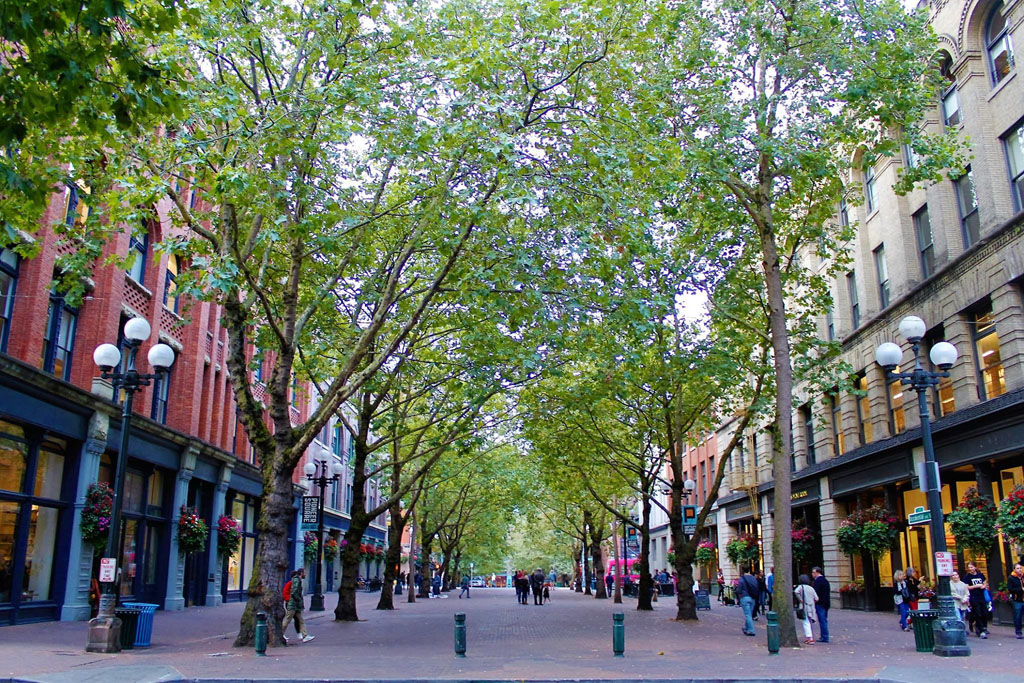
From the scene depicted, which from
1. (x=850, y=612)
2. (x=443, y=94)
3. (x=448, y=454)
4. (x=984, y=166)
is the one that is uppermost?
(x=984, y=166)

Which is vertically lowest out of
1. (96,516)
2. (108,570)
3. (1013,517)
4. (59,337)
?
(108,570)

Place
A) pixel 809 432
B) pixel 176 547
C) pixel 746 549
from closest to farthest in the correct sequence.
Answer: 1. pixel 176 547
2. pixel 746 549
3. pixel 809 432

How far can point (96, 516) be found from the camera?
20422 millimetres

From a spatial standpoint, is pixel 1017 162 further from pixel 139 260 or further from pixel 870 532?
pixel 139 260

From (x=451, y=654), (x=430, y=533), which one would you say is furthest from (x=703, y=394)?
(x=430, y=533)

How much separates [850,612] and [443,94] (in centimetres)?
2285

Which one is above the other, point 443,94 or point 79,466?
point 443,94

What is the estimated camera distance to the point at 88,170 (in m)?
15.6

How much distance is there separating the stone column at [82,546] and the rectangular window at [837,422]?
25.2m

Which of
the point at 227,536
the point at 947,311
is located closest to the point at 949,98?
the point at 947,311

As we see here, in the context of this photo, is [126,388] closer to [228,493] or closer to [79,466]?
[79,466]

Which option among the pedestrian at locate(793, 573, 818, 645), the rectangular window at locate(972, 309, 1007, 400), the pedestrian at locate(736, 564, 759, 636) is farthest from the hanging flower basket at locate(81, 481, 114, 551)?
the rectangular window at locate(972, 309, 1007, 400)

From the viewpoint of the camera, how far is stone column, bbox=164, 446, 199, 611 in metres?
26.1

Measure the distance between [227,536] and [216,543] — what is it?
2.47 feet
